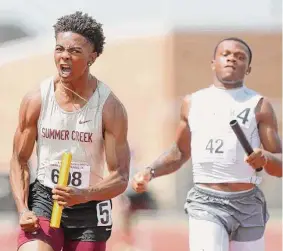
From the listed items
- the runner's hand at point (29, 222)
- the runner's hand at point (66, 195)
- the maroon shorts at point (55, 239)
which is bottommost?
the maroon shorts at point (55, 239)

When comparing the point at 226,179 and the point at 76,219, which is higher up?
the point at 226,179

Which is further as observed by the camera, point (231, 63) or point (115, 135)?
point (231, 63)

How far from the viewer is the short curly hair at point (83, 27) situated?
5125 mm

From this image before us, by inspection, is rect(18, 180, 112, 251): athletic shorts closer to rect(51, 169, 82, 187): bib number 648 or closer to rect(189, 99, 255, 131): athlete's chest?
rect(51, 169, 82, 187): bib number 648

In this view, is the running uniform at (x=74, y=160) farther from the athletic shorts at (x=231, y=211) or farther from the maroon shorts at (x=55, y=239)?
the athletic shorts at (x=231, y=211)

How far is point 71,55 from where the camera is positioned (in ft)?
16.6

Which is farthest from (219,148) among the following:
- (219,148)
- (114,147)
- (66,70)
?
(66,70)

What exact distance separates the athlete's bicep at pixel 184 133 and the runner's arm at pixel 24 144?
104cm

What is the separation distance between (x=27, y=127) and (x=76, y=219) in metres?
0.52

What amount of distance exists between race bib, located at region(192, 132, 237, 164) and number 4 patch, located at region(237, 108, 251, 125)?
10 cm

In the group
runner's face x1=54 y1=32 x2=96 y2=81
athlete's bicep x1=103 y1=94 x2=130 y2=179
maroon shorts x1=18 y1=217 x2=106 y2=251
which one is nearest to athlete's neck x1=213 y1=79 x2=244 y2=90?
athlete's bicep x1=103 y1=94 x2=130 y2=179

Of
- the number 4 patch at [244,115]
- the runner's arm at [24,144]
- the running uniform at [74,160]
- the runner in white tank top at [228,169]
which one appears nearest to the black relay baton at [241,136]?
the runner in white tank top at [228,169]

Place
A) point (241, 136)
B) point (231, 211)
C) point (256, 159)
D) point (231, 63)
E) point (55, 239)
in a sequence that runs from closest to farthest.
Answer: point (55, 239) → point (241, 136) → point (256, 159) → point (231, 211) → point (231, 63)

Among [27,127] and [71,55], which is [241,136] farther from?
[27,127]
